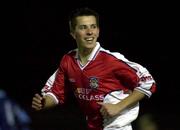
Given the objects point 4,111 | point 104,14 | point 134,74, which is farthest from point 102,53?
point 104,14

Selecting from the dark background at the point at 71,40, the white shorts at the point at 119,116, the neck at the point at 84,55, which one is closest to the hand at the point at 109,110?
the white shorts at the point at 119,116

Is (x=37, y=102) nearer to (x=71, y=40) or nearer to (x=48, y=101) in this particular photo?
(x=48, y=101)

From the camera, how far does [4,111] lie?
5.04 metres

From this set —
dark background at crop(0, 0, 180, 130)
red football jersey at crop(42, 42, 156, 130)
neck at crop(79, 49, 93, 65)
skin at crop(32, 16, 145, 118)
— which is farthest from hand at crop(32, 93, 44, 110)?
dark background at crop(0, 0, 180, 130)

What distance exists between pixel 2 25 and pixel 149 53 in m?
2.11

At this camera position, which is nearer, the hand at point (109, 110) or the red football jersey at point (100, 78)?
the hand at point (109, 110)

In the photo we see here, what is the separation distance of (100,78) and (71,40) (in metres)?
4.89

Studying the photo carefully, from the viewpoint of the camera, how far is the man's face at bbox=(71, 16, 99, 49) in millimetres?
4465

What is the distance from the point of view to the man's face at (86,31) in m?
4.46

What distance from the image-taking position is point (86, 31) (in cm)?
448

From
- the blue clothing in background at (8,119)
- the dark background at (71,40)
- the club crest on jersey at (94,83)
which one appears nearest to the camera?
the club crest on jersey at (94,83)

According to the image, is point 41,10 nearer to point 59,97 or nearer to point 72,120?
point 72,120

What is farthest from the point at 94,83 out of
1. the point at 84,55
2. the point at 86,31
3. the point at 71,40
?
the point at 71,40

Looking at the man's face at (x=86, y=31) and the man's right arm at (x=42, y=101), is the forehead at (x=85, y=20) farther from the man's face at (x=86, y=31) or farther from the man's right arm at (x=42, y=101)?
the man's right arm at (x=42, y=101)
